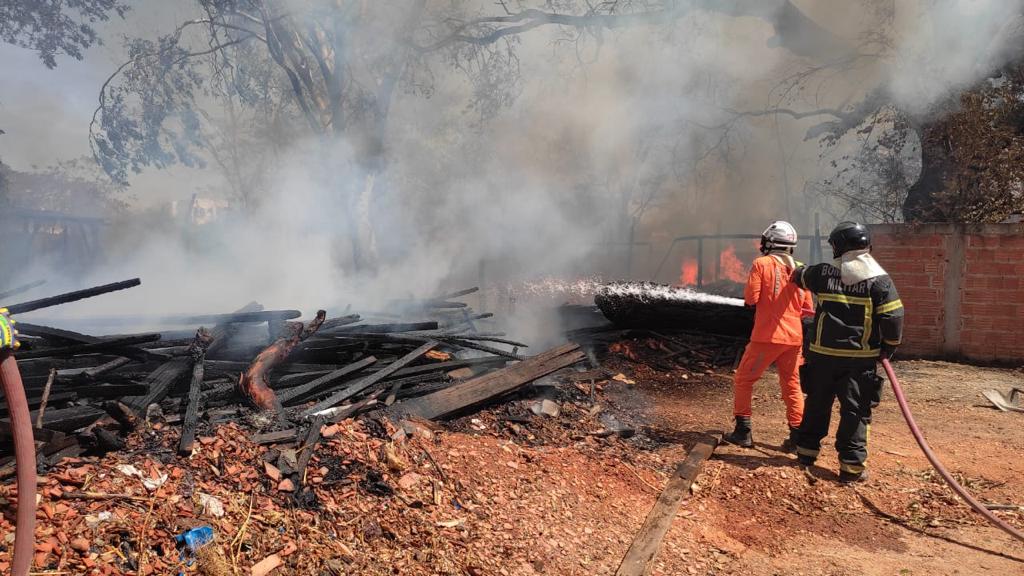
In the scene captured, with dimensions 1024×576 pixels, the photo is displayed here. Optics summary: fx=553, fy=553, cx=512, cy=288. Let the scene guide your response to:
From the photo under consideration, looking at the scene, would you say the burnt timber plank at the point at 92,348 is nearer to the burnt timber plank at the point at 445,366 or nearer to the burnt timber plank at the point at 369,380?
the burnt timber plank at the point at 369,380

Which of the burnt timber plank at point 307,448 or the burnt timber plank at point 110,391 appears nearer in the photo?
the burnt timber plank at point 307,448

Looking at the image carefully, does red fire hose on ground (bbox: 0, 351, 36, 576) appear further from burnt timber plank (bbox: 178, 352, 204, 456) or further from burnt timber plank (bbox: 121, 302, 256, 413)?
burnt timber plank (bbox: 121, 302, 256, 413)

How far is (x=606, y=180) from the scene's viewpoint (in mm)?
25656

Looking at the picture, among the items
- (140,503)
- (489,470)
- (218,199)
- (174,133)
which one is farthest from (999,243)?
(218,199)

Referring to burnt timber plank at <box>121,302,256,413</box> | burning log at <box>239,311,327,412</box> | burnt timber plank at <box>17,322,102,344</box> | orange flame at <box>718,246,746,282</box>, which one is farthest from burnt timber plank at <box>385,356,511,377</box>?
orange flame at <box>718,246,746,282</box>

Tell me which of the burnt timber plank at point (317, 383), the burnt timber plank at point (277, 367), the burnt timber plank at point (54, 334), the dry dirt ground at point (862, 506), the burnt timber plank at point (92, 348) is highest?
the burnt timber plank at point (54, 334)

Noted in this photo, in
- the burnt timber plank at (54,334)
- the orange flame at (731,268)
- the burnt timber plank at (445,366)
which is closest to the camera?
the burnt timber plank at (54,334)

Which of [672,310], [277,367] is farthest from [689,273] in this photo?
[277,367]

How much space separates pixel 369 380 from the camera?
469cm

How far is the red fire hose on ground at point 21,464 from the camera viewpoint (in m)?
1.77

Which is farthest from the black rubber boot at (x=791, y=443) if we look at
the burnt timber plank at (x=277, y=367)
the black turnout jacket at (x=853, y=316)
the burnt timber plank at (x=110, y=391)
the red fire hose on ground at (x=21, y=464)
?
the burnt timber plank at (x=110, y=391)

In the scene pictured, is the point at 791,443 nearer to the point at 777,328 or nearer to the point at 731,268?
the point at 777,328

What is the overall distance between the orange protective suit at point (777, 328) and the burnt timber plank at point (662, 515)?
0.64m

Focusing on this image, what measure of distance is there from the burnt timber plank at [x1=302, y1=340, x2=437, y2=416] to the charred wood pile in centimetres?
1
